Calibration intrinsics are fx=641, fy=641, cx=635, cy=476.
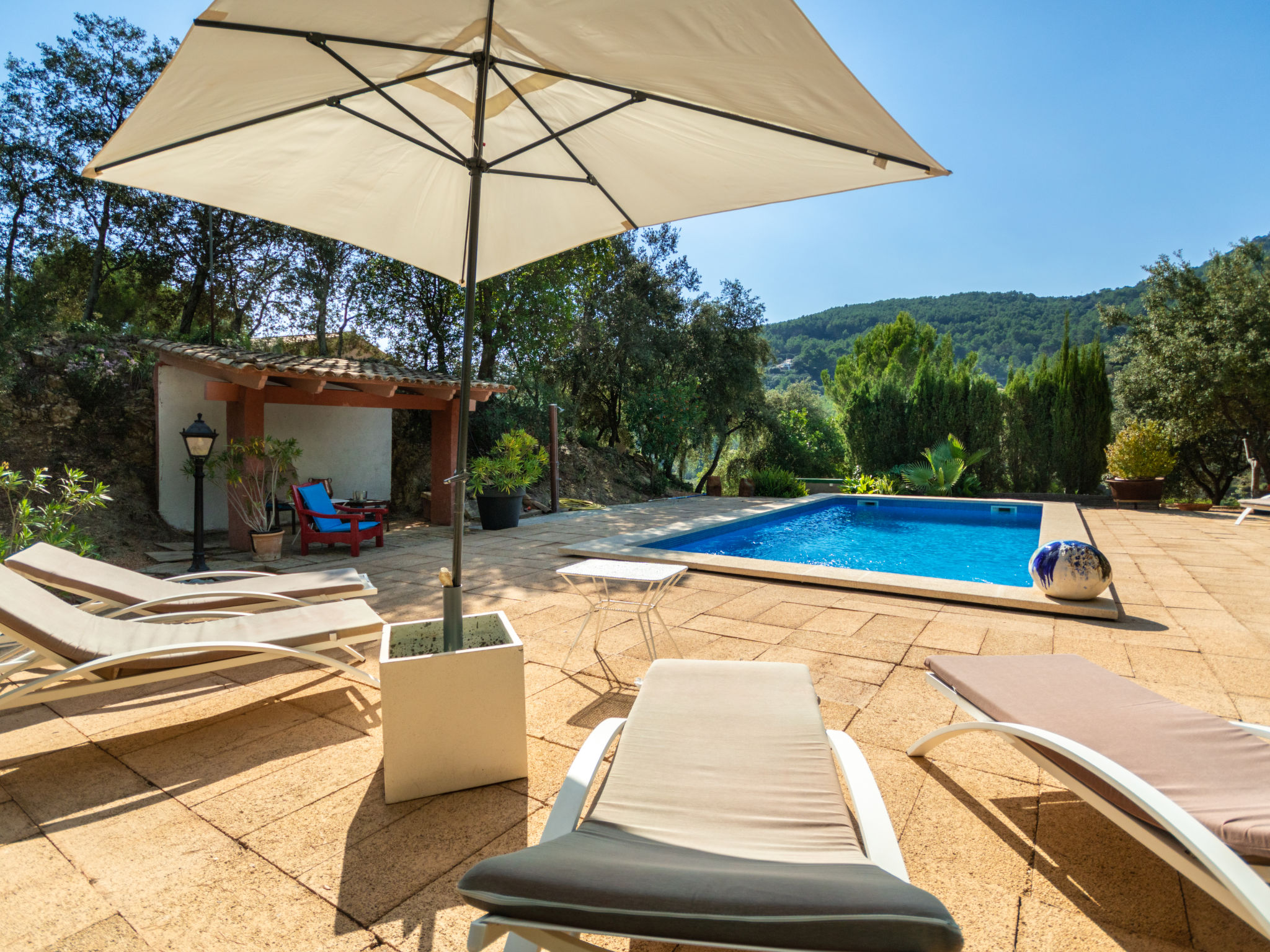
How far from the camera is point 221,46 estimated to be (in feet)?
6.16

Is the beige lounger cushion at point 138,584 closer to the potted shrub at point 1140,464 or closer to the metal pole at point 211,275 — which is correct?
the metal pole at point 211,275

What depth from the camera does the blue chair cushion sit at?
23.0 feet

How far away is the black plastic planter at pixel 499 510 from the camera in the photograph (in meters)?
8.55

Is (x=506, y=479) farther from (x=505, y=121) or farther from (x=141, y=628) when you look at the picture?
(x=505, y=121)

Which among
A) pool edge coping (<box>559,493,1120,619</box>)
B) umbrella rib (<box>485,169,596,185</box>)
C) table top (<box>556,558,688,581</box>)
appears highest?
umbrella rib (<box>485,169,596,185</box>)

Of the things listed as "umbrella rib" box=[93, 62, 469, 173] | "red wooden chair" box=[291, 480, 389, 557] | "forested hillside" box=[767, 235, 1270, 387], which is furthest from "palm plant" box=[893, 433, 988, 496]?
"forested hillside" box=[767, 235, 1270, 387]

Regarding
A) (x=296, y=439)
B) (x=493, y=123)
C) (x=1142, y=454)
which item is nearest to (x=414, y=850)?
(x=493, y=123)

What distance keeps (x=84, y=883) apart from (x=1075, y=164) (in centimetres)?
1666

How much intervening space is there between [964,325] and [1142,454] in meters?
24.6

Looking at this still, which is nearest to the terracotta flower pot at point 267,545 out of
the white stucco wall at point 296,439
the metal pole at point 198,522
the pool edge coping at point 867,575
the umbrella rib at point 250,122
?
the metal pole at point 198,522

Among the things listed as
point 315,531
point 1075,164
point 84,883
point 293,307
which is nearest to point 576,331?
point 293,307

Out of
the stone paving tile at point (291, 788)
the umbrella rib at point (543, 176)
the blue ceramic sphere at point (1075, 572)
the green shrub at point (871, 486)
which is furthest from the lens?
the green shrub at point (871, 486)

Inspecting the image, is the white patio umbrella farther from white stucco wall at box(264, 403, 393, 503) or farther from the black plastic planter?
white stucco wall at box(264, 403, 393, 503)

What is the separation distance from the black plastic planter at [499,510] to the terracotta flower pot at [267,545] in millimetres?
2430
